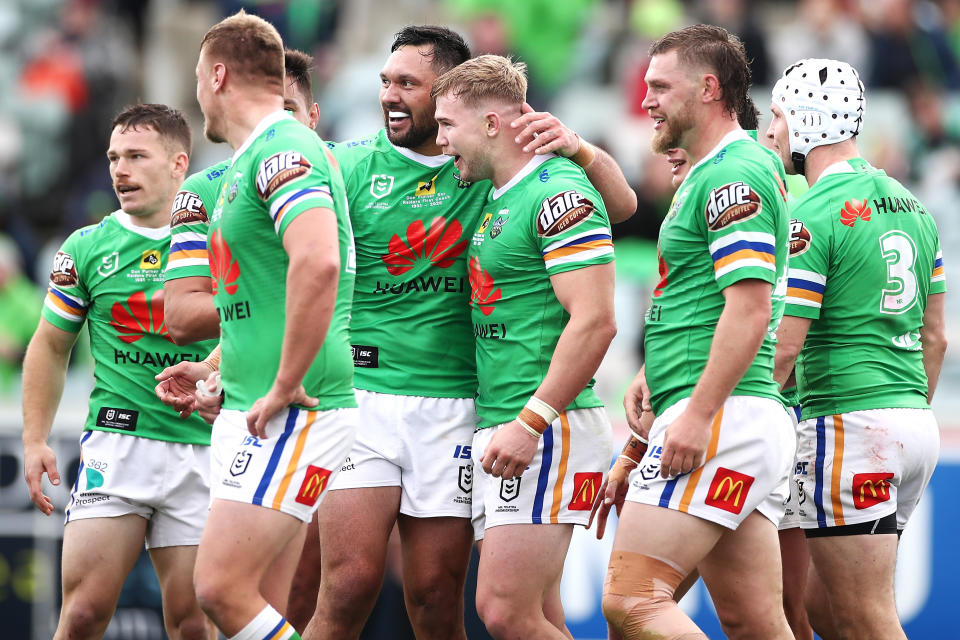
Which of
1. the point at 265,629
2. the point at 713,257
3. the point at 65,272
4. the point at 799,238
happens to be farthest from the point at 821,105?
the point at 65,272

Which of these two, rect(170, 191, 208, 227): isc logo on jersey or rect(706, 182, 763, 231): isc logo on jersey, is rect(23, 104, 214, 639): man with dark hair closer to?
rect(170, 191, 208, 227): isc logo on jersey

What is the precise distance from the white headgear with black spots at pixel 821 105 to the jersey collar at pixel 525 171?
1.06 m

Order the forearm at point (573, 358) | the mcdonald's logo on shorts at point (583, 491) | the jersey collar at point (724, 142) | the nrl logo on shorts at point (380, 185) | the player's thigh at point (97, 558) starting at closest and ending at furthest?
the jersey collar at point (724, 142) → the forearm at point (573, 358) → the mcdonald's logo on shorts at point (583, 491) → the nrl logo on shorts at point (380, 185) → the player's thigh at point (97, 558)

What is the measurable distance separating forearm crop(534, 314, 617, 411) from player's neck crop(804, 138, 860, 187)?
129 centimetres

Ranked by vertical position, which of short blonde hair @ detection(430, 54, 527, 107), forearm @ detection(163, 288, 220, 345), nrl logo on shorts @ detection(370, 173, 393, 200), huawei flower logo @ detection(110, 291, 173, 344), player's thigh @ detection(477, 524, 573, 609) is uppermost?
short blonde hair @ detection(430, 54, 527, 107)

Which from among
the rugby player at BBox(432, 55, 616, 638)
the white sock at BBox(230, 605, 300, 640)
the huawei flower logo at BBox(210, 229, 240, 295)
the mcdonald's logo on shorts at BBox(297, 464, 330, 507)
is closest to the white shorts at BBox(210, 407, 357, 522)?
the mcdonald's logo on shorts at BBox(297, 464, 330, 507)

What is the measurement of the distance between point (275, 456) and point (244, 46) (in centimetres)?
150

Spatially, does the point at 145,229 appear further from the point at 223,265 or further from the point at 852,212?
the point at 852,212

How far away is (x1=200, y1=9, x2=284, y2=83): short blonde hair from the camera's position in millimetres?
4750

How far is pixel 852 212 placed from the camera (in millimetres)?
5324

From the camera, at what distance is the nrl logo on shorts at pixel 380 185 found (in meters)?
5.67

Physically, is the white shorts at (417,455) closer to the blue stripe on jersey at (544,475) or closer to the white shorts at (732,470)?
the blue stripe on jersey at (544,475)

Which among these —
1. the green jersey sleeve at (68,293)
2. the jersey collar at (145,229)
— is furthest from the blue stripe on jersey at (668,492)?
the green jersey sleeve at (68,293)

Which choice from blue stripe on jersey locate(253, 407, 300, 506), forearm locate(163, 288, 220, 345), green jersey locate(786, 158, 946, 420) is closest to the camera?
blue stripe on jersey locate(253, 407, 300, 506)
